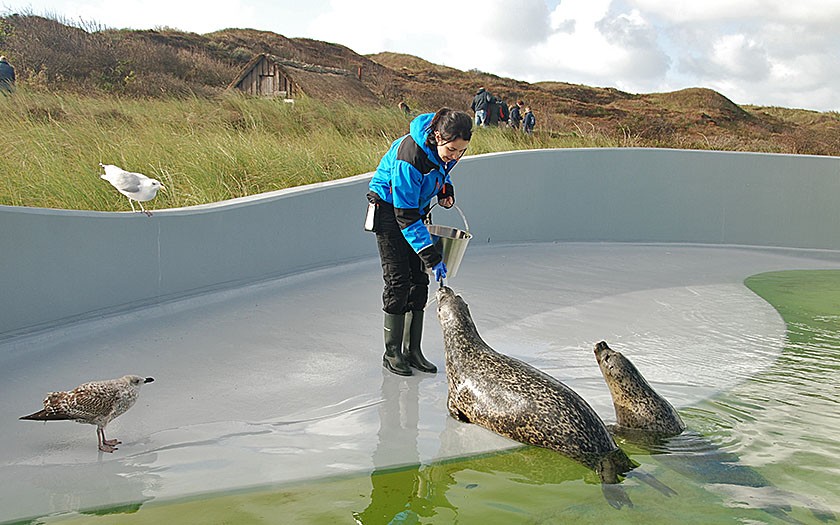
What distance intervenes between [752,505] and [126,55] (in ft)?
85.3

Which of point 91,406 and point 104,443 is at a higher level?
point 91,406

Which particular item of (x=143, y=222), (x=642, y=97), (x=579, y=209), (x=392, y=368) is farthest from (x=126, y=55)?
(x=642, y=97)

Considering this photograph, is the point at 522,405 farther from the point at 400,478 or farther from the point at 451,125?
the point at 451,125

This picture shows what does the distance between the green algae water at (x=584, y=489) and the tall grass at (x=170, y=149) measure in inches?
181

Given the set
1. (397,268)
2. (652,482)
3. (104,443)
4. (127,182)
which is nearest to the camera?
(652,482)

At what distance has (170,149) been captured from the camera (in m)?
9.36

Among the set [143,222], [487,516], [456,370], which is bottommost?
[487,516]

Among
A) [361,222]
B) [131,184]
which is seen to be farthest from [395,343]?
[361,222]

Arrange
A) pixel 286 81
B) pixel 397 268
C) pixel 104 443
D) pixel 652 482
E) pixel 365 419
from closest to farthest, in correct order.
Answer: pixel 652 482, pixel 104 443, pixel 365 419, pixel 397 268, pixel 286 81

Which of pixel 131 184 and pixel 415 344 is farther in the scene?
pixel 131 184

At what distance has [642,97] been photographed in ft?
154

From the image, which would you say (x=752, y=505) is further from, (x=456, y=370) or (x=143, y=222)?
(x=143, y=222)

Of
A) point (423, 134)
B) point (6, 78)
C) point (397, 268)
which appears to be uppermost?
point (6, 78)

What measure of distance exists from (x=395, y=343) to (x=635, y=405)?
165 centimetres
